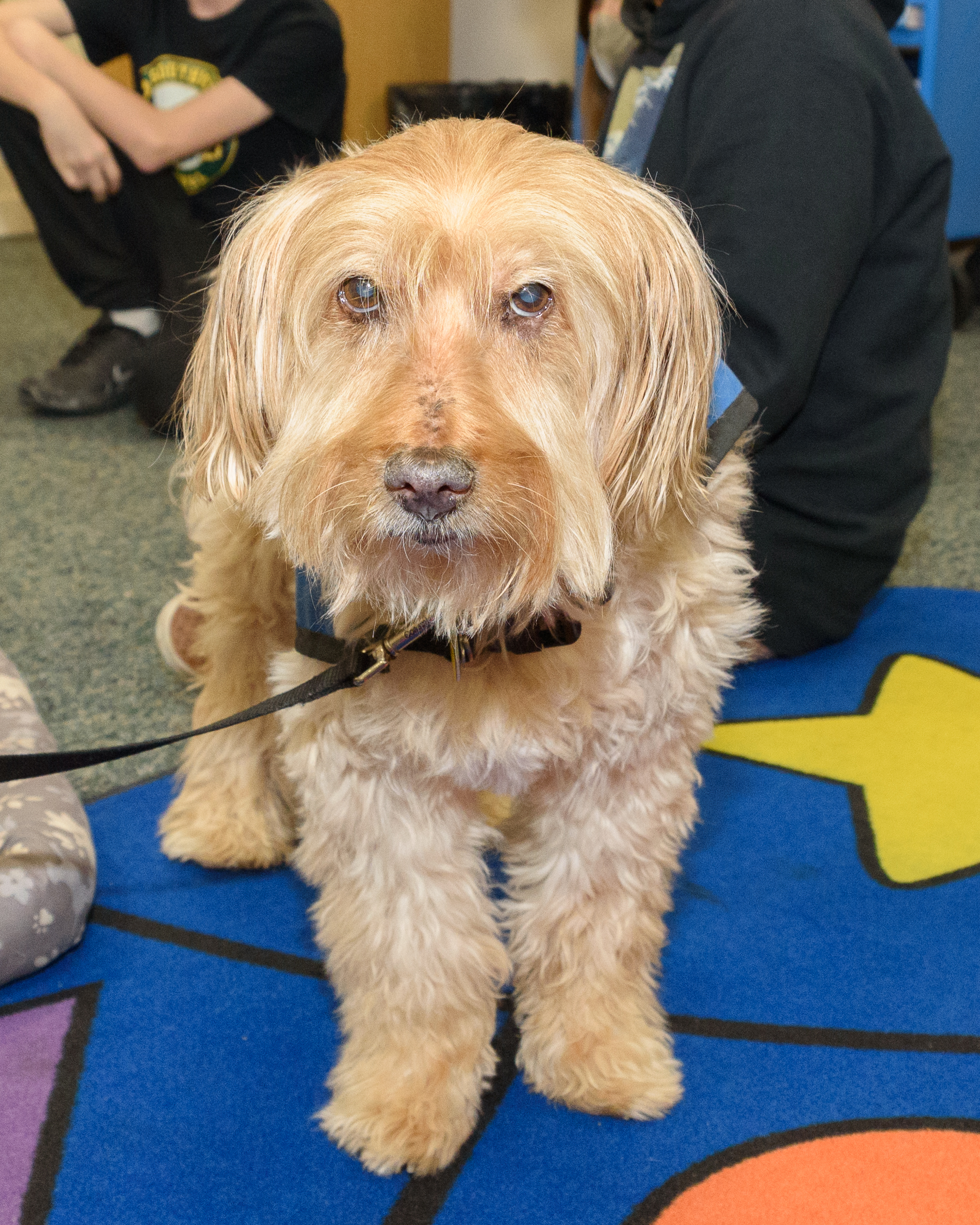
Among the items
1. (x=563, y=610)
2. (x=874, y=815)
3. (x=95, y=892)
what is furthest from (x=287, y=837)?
(x=874, y=815)

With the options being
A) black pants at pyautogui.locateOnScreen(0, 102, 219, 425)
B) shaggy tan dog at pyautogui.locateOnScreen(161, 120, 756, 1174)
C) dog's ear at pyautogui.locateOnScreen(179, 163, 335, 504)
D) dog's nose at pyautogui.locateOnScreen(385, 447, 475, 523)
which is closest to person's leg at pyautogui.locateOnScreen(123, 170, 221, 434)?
black pants at pyautogui.locateOnScreen(0, 102, 219, 425)

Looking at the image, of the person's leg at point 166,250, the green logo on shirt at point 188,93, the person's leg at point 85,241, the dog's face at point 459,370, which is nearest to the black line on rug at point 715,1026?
the dog's face at point 459,370

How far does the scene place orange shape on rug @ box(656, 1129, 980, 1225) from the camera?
984mm

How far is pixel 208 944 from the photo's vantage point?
1.30 m

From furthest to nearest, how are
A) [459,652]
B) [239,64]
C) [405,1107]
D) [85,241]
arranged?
1. [85,241]
2. [239,64]
3. [405,1107]
4. [459,652]

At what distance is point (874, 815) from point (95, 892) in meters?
0.98

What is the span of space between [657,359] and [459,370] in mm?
177

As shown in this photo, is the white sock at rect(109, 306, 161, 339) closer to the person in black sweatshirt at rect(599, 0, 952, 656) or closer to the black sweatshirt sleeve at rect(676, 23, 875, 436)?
the person in black sweatshirt at rect(599, 0, 952, 656)

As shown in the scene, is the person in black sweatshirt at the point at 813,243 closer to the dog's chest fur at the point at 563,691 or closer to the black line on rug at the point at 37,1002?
the dog's chest fur at the point at 563,691

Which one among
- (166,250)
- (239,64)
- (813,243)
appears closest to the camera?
(813,243)

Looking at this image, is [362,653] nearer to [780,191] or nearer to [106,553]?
[780,191]

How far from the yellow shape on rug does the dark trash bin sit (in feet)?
10.2

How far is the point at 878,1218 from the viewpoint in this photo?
986 mm

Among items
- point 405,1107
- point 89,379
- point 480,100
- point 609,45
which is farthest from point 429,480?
point 480,100
